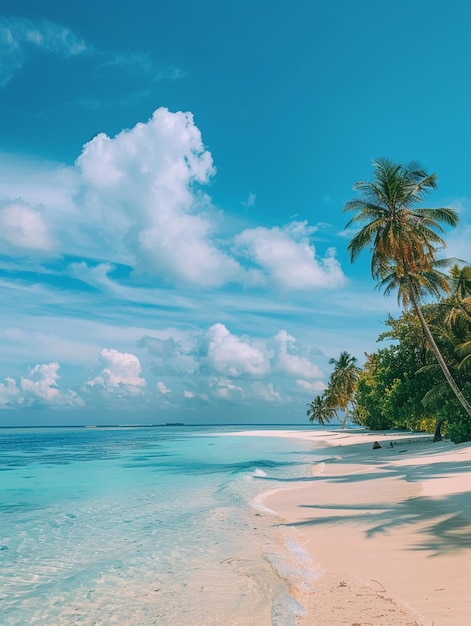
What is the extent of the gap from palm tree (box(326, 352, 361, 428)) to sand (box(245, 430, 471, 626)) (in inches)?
2255

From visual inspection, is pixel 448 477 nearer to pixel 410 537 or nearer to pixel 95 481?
pixel 410 537

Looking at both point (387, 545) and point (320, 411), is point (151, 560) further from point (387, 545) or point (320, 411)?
point (320, 411)

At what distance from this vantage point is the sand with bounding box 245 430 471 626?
5668 mm

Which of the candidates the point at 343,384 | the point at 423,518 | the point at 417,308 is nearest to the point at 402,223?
the point at 417,308

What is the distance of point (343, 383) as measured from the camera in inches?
2874

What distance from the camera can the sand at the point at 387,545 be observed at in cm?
567

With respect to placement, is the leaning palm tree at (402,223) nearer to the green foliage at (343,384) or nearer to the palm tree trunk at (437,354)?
the palm tree trunk at (437,354)

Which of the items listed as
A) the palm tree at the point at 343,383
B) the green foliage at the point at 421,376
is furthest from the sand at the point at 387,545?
the palm tree at the point at 343,383

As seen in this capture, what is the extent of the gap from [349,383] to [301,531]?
2551 inches

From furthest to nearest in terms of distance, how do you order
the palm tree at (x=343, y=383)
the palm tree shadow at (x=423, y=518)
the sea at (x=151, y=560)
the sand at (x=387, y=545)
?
1. the palm tree at (x=343, y=383)
2. the palm tree shadow at (x=423, y=518)
3. the sea at (x=151, y=560)
4. the sand at (x=387, y=545)

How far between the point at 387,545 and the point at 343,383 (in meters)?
66.6

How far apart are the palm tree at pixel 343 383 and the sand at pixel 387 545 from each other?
188ft

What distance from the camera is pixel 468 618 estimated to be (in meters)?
5.09

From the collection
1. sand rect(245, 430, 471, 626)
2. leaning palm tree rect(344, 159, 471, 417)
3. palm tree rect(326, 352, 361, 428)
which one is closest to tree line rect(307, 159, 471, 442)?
leaning palm tree rect(344, 159, 471, 417)
